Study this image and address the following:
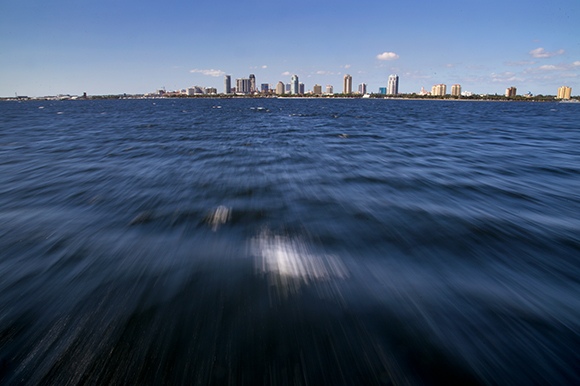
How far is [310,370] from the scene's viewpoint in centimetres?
291

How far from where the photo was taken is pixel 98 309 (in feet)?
12.6

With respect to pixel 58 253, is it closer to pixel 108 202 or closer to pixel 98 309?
pixel 98 309

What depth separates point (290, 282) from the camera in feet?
14.5

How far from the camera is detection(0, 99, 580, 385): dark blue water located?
298cm

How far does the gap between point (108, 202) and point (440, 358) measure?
8.76 m

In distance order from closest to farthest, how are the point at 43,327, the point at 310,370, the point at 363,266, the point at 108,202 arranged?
the point at 310,370
the point at 43,327
the point at 363,266
the point at 108,202

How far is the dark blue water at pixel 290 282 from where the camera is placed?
9.78ft

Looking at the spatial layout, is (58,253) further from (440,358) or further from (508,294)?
(508,294)

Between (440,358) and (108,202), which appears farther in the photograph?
(108,202)

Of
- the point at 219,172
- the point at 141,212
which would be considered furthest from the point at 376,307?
the point at 219,172

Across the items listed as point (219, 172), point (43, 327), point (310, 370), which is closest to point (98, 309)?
point (43, 327)

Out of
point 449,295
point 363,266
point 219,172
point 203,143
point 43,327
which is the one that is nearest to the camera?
point 43,327

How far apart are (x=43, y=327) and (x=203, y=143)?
17416mm

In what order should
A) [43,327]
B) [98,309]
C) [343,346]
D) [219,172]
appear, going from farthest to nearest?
[219,172] → [98,309] → [43,327] → [343,346]
